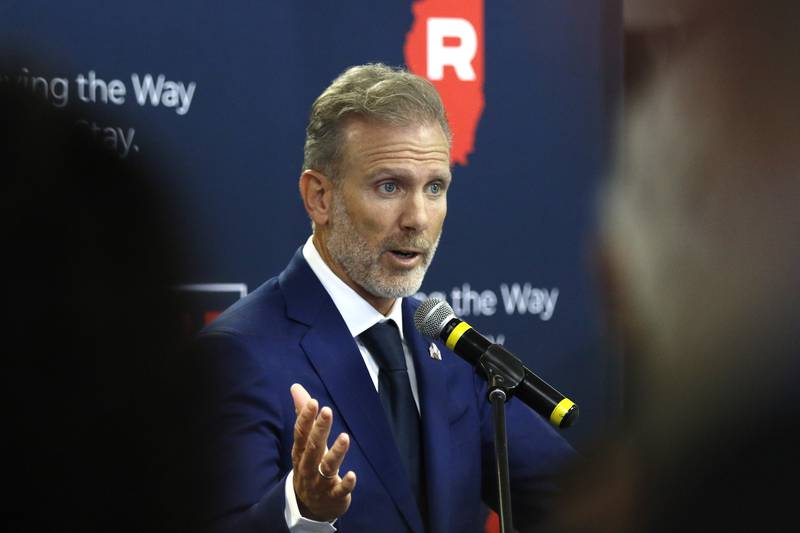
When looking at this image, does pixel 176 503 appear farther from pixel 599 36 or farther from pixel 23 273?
pixel 599 36

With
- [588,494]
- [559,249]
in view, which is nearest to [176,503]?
[588,494]

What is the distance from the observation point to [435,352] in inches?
63.1

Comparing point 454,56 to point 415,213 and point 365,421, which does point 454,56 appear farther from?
point 365,421

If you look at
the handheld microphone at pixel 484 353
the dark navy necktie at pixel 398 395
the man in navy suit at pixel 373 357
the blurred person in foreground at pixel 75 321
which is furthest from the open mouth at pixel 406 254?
the blurred person in foreground at pixel 75 321

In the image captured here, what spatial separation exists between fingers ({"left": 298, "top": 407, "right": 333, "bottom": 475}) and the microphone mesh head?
280 millimetres

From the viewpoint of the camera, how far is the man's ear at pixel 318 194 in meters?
1.77

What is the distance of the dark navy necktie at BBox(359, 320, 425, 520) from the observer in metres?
1.49

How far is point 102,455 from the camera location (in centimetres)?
36

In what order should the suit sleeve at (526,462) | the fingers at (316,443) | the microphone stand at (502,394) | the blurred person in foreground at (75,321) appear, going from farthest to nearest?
the suit sleeve at (526,462) → the microphone stand at (502,394) → the fingers at (316,443) → the blurred person in foreground at (75,321)

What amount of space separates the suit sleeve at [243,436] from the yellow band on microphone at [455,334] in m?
0.25

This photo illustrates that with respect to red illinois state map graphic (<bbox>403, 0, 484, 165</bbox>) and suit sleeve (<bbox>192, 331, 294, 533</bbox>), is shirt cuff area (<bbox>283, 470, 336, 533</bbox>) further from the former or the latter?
red illinois state map graphic (<bbox>403, 0, 484, 165</bbox>)

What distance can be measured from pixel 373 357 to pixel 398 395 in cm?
8

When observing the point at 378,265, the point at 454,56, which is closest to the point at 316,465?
the point at 378,265

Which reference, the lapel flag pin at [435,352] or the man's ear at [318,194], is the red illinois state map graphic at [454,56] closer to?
the man's ear at [318,194]
